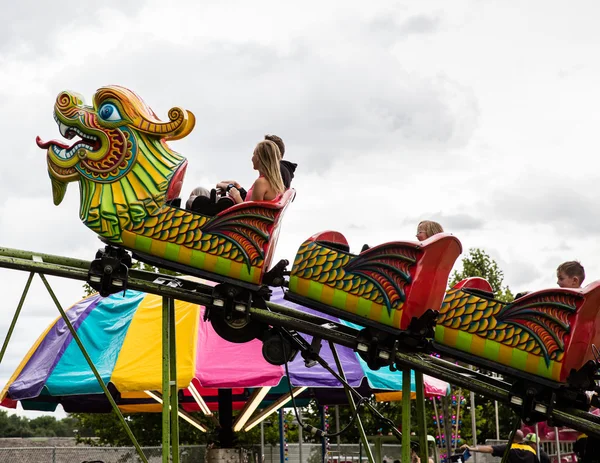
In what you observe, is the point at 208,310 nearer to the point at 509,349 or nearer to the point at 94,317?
the point at 509,349

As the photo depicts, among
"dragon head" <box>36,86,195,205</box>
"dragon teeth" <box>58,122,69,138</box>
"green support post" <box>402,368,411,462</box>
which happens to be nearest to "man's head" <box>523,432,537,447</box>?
"green support post" <box>402,368,411,462</box>

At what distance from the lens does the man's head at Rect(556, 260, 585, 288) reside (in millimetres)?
5864

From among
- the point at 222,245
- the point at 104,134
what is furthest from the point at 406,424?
the point at 104,134

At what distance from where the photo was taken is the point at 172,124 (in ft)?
18.3

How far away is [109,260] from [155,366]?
395cm

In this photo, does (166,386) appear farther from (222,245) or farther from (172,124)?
(172,124)

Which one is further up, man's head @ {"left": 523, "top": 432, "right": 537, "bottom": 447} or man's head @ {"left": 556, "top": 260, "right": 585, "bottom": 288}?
man's head @ {"left": 556, "top": 260, "right": 585, "bottom": 288}

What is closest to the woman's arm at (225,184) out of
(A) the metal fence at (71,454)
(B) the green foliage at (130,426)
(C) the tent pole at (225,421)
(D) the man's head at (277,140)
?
(D) the man's head at (277,140)

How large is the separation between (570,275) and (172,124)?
9.92ft

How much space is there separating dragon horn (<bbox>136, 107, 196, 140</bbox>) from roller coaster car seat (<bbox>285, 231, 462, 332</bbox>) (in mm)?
1159

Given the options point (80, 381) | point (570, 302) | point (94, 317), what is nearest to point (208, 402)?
point (94, 317)

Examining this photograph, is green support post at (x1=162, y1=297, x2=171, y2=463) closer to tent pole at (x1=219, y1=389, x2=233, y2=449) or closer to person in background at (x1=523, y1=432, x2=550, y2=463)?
tent pole at (x1=219, y1=389, x2=233, y2=449)

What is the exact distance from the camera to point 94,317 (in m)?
10.5

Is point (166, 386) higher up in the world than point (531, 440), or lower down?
higher up
